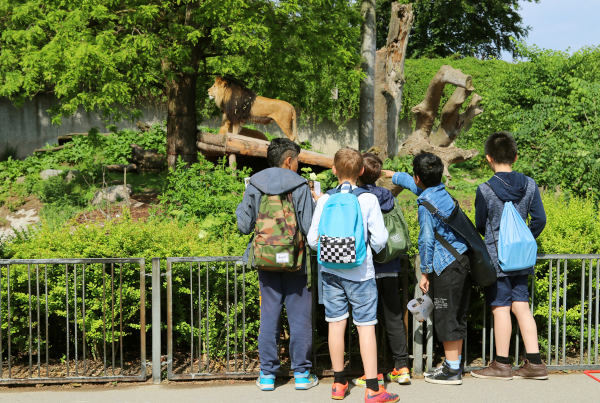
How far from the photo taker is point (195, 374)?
495cm

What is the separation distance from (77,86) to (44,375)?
5734mm

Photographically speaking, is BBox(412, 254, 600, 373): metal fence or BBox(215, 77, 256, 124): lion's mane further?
BBox(215, 77, 256, 124): lion's mane

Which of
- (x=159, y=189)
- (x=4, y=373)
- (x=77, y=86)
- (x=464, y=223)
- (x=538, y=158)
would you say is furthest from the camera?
(x=159, y=189)

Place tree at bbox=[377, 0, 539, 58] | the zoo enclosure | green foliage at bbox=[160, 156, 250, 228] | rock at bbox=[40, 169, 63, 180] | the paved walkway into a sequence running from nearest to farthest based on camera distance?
the paved walkway
the zoo enclosure
green foliage at bbox=[160, 156, 250, 228]
rock at bbox=[40, 169, 63, 180]
tree at bbox=[377, 0, 539, 58]

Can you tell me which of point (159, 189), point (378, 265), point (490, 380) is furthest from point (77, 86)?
point (490, 380)

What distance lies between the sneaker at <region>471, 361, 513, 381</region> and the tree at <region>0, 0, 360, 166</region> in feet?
19.4

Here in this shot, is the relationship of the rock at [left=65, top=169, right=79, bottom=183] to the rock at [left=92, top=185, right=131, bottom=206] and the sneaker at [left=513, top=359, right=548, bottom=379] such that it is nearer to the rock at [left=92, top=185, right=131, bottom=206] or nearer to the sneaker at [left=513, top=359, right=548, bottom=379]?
the rock at [left=92, top=185, right=131, bottom=206]

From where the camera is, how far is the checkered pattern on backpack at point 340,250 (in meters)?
4.30

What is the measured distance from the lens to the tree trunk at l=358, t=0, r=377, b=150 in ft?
46.9

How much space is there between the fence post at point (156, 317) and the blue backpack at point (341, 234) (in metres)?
1.32

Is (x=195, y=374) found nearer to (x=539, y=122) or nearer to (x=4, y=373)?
(x=4, y=373)

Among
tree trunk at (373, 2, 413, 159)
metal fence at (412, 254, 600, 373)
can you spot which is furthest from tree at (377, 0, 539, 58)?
metal fence at (412, 254, 600, 373)

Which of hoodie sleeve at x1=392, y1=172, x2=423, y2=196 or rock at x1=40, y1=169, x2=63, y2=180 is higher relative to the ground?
rock at x1=40, y1=169, x2=63, y2=180

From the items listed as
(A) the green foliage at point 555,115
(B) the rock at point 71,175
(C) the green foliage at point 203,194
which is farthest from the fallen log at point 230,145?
(A) the green foliage at point 555,115
